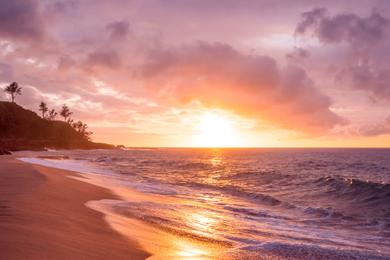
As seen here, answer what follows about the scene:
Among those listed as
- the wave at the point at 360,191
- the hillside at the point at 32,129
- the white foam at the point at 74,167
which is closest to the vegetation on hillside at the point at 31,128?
the hillside at the point at 32,129

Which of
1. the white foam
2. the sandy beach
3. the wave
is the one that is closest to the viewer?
the sandy beach

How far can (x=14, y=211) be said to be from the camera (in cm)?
1117

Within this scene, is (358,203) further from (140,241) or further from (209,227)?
(140,241)

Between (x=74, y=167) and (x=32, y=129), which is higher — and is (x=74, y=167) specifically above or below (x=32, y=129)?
below

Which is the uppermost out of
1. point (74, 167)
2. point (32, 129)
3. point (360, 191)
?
point (32, 129)

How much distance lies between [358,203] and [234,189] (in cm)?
1031

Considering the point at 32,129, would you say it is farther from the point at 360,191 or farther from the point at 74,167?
the point at 360,191

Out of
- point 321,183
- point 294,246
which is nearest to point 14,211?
point 294,246

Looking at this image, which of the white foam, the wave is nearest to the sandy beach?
the wave

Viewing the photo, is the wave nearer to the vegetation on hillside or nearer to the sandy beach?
the sandy beach

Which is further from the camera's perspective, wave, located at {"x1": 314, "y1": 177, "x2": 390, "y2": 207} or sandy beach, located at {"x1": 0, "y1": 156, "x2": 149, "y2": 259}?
wave, located at {"x1": 314, "y1": 177, "x2": 390, "y2": 207}

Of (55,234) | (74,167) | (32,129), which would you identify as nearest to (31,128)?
(32,129)

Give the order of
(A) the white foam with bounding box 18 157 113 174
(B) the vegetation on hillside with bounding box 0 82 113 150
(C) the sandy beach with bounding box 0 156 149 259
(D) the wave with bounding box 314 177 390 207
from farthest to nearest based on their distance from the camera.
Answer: (B) the vegetation on hillside with bounding box 0 82 113 150
(A) the white foam with bounding box 18 157 113 174
(D) the wave with bounding box 314 177 390 207
(C) the sandy beach with bounding box 0 156 149 259

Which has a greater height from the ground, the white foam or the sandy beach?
the sandy beach
